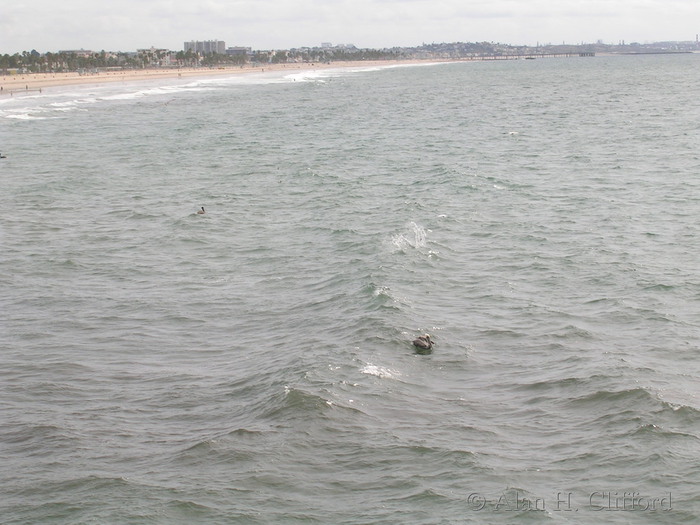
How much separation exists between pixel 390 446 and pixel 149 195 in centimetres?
2432

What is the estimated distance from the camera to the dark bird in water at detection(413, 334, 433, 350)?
16156 mm

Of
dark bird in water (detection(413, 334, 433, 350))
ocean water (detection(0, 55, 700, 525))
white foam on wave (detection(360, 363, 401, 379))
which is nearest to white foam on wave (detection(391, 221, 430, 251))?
ocean water (detection(0, 55, 700, 525))

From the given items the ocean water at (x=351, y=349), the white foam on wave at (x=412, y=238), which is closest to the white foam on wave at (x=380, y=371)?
the ocean water at (x=351, y=349)

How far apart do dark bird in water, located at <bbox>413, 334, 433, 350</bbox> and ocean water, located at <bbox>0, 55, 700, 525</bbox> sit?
0.24 m

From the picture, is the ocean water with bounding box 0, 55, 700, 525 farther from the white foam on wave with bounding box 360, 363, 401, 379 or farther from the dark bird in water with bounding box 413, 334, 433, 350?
the dark bird in water with bounding box 413, 334, 433, 350

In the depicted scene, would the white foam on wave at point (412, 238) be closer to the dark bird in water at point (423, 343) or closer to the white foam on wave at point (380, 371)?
the dark bird in water at point (423, 343)

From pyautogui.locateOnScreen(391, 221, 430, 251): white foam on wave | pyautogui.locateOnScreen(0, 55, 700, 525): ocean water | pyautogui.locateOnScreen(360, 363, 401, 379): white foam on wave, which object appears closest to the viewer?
pyautogui.locateOnScreen(0, 55, 700, 525): ocean water

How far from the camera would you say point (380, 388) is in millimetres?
14516

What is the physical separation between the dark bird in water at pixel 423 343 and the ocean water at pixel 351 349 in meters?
0.24

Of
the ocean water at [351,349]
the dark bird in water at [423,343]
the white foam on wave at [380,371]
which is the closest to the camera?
the ocean water at [351,349]

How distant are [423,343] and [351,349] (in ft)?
4.48

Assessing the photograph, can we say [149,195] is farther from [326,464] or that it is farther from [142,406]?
[326,464]

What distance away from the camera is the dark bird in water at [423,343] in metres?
16.2

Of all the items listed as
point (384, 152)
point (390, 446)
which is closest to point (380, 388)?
point (390, 446)
